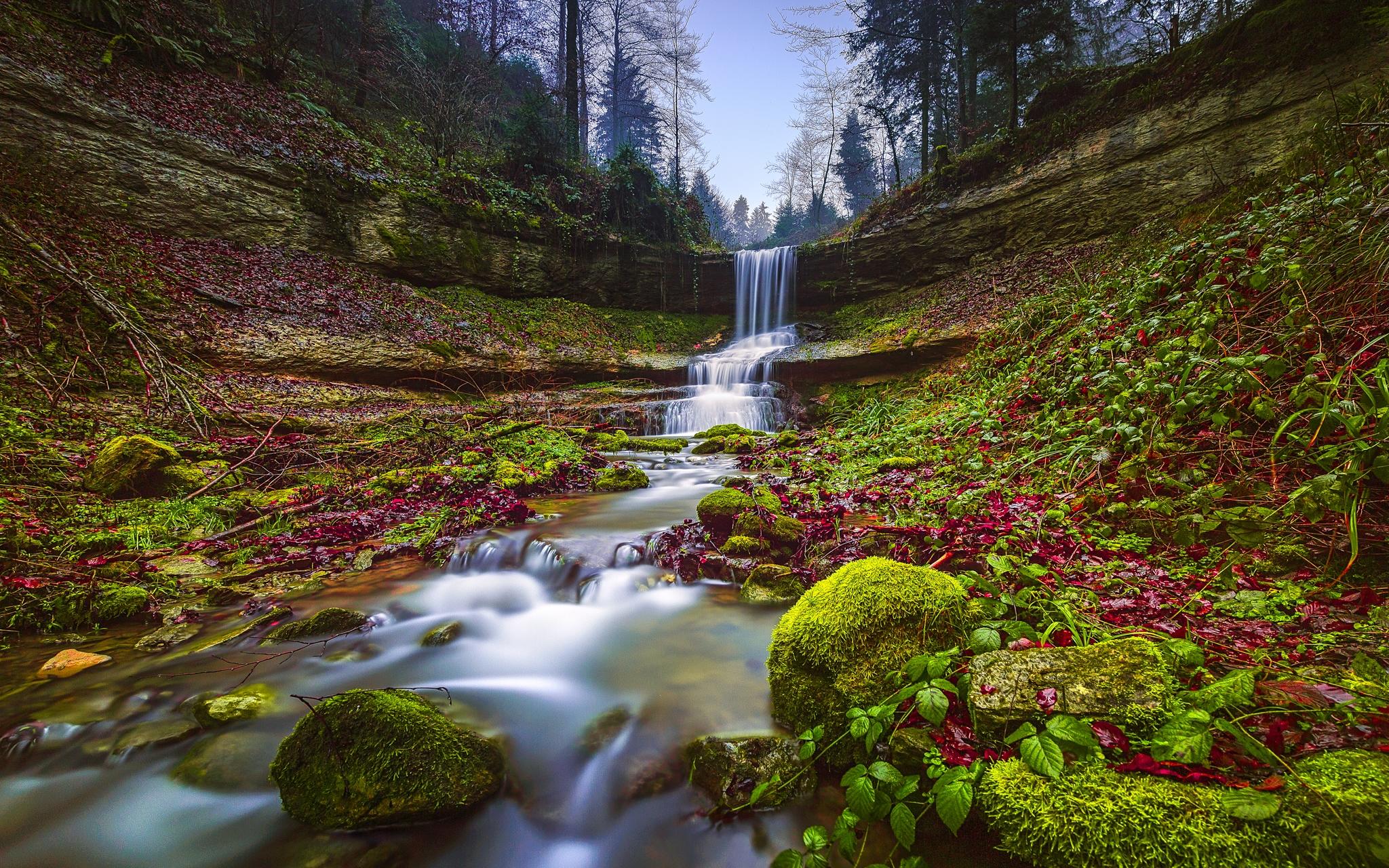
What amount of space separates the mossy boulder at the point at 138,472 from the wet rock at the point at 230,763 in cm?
364

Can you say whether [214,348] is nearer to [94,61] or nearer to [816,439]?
[94,61]

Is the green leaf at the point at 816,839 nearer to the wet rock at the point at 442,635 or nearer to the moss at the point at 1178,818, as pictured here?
the moss at the point at 1178,818

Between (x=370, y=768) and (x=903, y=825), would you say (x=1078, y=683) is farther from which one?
(x=370, y=768)

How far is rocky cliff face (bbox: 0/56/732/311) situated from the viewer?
782 cm

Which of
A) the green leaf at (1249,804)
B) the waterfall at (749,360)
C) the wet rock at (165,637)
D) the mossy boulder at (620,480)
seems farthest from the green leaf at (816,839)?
the waterfall at (749,360)

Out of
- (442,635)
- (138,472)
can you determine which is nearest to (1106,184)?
(442,635)

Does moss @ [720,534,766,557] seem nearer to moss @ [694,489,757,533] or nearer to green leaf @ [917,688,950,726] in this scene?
moss @ [694,489,757,533]

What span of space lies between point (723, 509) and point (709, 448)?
14.8ft

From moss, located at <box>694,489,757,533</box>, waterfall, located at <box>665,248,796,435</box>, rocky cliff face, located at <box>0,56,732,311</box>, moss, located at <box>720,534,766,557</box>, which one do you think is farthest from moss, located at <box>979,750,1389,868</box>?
rocky cliff face, located at <box>0,56,732,311</box>

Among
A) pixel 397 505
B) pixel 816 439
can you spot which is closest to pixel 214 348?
pixel 397 505

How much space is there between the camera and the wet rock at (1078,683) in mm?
1310

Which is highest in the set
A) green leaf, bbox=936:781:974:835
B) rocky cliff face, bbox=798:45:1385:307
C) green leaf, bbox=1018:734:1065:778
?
rocky cliff face, bbox=798:45:1385:307

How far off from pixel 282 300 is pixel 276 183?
10.3ft

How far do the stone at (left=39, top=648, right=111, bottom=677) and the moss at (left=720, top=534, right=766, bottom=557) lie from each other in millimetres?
3484
